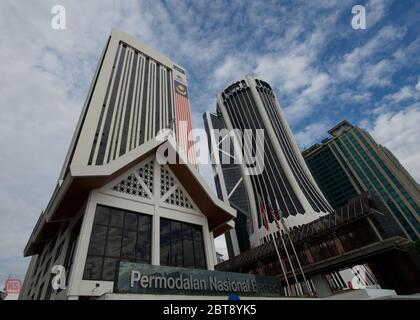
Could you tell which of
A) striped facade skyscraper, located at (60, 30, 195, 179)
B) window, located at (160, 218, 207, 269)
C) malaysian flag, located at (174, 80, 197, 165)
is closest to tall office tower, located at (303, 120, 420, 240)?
malaysian flag, located at (174, 80, 197, 165)

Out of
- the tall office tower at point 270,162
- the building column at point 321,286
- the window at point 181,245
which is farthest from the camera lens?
the tall office tower at point 270,162

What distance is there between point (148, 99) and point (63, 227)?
131 ft

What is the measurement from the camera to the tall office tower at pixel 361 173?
10031cm

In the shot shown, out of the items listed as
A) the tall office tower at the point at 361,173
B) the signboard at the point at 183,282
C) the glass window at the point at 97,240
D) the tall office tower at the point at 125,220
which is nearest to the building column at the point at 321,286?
the tall office tower at the point at 125,220

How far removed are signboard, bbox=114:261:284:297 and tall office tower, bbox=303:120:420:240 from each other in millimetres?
106778

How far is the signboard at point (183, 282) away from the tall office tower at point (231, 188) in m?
102

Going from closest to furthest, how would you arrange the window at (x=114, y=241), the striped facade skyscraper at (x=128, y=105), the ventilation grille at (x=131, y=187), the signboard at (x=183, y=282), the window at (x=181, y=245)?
the signboard at (x=183, y=282) < the window at (x=114, y=241) < the window at (x=181, y=245) < the ventilation grille at (x=131, y=187) < the striped facade skyscraper at (x=128, y=105)

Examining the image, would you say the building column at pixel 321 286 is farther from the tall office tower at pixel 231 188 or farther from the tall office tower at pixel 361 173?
the tall office tower at pixel 361 173

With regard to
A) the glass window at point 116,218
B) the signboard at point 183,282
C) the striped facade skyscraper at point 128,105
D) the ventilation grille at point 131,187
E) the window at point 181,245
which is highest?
the striped facade skyscraper at point 128,105

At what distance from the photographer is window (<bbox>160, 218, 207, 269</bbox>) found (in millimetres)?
19453

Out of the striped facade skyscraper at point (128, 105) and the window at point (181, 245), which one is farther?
the striped facade skyscraper at point (128, 105)

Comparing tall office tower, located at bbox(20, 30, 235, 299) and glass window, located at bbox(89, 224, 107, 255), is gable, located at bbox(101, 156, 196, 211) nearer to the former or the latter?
tall office tower, located at bbox(20, 30, 235, 299)
